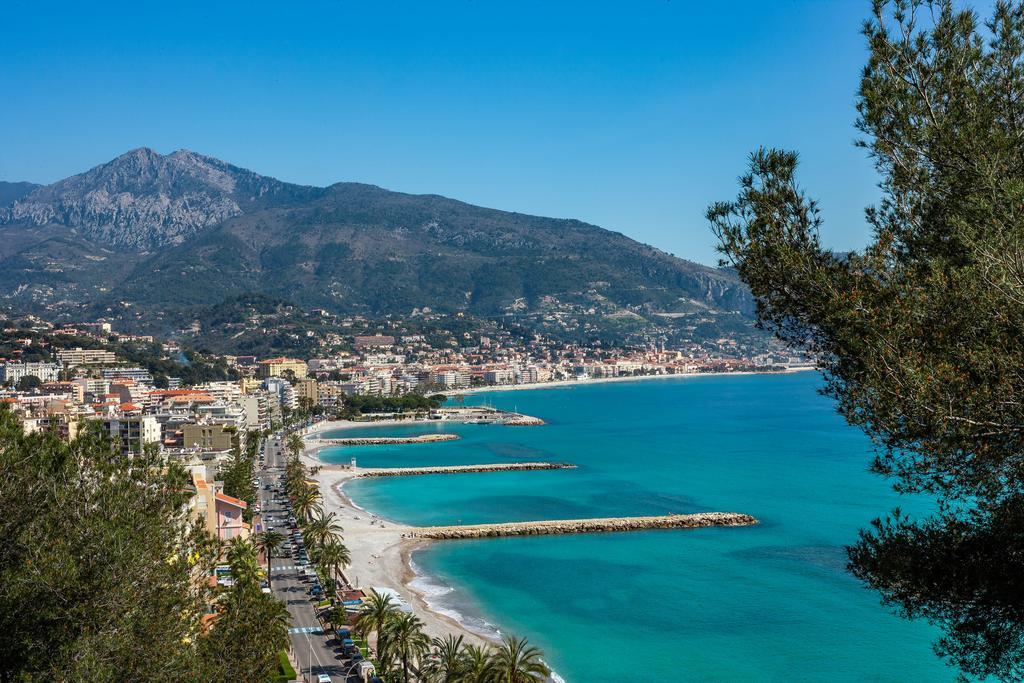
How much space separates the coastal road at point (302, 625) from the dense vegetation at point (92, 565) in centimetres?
823

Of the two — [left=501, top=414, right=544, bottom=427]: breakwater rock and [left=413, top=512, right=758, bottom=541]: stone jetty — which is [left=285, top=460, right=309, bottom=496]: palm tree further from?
[left=501, top=414, right=544, bottom=427]: breakwater rock

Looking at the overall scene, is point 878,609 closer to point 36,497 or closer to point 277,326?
point 36,497

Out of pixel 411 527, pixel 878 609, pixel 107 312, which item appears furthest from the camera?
pixel 107 312

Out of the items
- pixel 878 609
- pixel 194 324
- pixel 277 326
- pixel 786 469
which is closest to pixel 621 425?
pixel 786 469

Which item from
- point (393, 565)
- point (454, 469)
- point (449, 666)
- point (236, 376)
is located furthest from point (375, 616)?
point (236, 376)

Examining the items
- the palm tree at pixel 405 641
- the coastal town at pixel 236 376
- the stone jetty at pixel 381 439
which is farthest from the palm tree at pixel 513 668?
the stone jetty at pixel 381 439

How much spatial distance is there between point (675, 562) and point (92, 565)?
23.0 metres

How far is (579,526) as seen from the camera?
33188 millimetres

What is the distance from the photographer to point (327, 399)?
91875 millimetres

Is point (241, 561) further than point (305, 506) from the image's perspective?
No

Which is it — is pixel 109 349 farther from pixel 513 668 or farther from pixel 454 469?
pixel 513 668

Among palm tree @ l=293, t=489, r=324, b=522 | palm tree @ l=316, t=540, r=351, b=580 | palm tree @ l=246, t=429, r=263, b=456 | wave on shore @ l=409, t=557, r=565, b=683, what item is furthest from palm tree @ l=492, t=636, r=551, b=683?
palm tree @ l=246, t=429, r=263, b=456

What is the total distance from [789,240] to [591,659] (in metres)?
14.8

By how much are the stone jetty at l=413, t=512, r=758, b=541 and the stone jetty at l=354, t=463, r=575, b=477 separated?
16.2m
